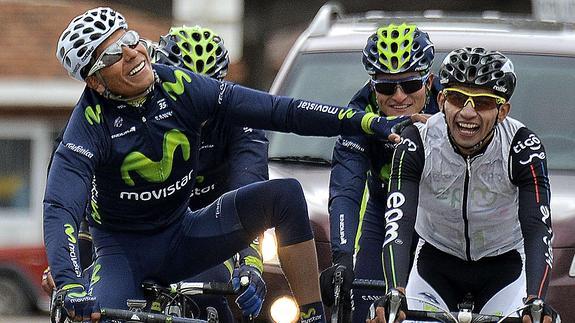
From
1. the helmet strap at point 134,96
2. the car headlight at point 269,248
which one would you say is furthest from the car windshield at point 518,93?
Result: the helmet strap at point 134,96

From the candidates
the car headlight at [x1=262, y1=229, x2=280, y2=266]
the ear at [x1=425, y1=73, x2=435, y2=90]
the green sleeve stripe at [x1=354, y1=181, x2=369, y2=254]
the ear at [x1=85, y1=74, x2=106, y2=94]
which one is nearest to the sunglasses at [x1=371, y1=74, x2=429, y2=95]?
the ear at [x1=425, y1=73, x2=435, y2=90]

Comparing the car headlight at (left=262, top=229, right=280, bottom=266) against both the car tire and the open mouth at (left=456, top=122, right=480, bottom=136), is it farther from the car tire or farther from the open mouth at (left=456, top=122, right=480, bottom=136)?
the car tire

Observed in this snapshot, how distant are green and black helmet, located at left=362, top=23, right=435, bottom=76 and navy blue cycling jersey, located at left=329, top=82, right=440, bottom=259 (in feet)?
0.70

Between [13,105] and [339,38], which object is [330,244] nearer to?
[339,38]

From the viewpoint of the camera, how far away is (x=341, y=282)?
24.7ft

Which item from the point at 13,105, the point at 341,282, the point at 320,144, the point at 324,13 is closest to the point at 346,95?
the point at 320,144

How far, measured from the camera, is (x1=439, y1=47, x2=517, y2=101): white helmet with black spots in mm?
6723

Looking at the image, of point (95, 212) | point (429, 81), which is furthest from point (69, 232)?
point (429, 81)

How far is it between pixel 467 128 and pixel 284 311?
1.92m

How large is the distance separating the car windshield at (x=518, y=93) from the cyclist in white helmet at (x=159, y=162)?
1.80 meters

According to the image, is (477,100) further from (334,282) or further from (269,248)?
(269,248)

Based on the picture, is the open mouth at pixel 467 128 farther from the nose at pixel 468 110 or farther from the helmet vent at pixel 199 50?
the helmet vent at pixel 199 50

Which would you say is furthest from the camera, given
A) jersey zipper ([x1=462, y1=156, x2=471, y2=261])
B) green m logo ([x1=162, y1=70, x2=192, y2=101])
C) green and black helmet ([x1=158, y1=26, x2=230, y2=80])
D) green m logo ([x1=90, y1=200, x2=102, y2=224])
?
green and black helmet ([x1=158, y1=26, x2=230, y2=80])

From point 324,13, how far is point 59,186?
4.02m
